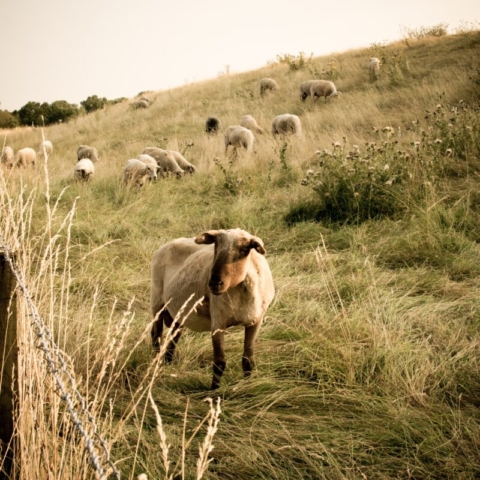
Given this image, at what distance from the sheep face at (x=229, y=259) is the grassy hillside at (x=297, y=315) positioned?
0.60 meters

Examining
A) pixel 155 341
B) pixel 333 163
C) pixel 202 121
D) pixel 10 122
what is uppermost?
pixel 10 122

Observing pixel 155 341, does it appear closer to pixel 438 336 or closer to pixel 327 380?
pixel 327 380

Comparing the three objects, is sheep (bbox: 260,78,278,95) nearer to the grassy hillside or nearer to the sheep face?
the grassy hillside

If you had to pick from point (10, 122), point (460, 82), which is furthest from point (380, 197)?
point (10, 122)

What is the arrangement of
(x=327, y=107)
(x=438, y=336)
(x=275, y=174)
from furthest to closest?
(x=327, y=107) < (x=275, y=174) < (x=438, y=336)

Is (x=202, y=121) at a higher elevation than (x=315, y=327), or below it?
higher

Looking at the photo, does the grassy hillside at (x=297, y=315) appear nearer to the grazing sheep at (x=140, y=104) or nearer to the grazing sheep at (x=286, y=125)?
the grazing sheep at (x=286, y=125)

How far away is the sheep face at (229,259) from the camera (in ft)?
9.09

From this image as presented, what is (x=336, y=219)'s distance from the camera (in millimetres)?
7020

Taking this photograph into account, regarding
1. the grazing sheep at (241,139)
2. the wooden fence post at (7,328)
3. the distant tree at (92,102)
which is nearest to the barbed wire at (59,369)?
the wooden fence post at (7,328)

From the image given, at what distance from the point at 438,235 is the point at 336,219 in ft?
5.80

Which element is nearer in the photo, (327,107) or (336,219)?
(336,219)

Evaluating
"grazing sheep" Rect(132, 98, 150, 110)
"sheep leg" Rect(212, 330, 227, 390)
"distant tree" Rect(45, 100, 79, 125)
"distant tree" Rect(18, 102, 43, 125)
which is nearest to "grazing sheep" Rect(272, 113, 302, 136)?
"sheep leg" Rect(212, 330, 227, 390)

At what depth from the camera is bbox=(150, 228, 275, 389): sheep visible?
284cm
